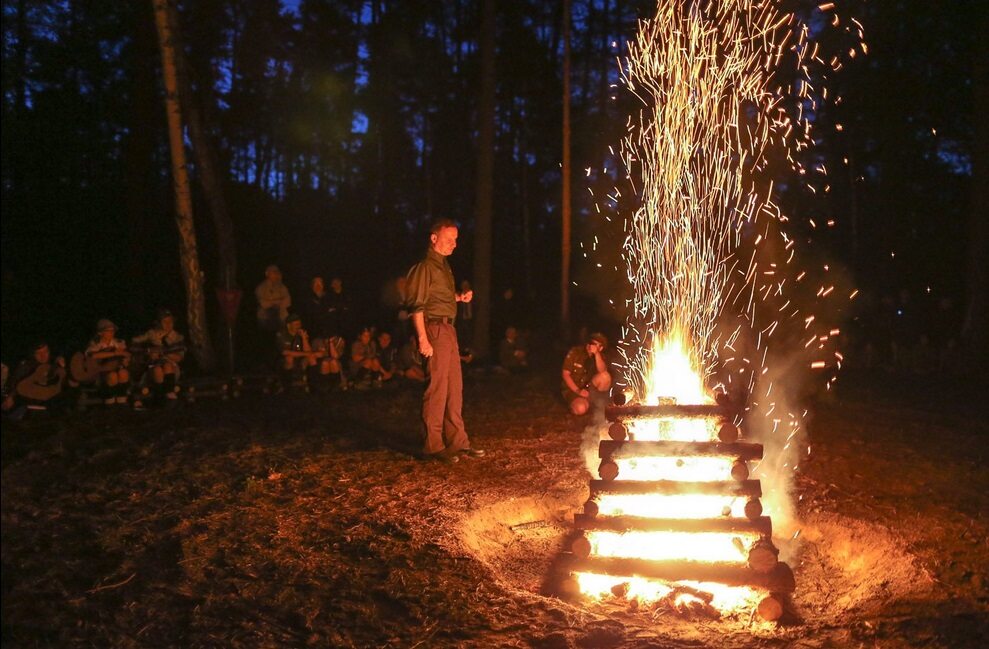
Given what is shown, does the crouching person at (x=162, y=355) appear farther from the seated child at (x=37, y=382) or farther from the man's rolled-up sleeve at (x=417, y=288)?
the man's rolled-up sleeve at (x=417, y=288)

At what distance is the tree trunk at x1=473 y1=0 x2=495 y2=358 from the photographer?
15.6 metres

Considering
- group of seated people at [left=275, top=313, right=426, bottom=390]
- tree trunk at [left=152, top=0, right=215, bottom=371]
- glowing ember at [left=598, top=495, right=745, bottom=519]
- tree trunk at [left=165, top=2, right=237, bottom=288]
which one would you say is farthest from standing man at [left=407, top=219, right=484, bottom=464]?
tree trunk at [left=165, top=2, right=237, bottom=288]

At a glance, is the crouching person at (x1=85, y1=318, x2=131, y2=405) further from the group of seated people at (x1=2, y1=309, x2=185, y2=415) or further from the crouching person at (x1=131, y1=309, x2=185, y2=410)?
the crouching person at (x1=131, y1=309, x2=185, y2=410)

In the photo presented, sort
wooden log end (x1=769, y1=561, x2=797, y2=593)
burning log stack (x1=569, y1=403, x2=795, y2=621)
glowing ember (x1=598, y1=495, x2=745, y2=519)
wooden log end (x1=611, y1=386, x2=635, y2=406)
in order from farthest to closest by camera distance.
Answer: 1. wooden log end (x1=611, y1=386, x2=635, y2=406)
2. glowing ember (x1=598, y1=495, x2=745, y2=519)
3. burning log stack (x1=569, y1=403, x2=795, y2=621)
4. wooden log end (x1=769, y1=561, x2=797, y2=593)

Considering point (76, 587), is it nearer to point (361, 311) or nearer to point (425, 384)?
point (425, 384)

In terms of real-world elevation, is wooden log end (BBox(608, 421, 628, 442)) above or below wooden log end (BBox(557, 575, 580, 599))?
above

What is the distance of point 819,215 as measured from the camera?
24922 mm

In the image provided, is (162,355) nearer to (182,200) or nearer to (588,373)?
(182,200)

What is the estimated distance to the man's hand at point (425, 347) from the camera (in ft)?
21.7

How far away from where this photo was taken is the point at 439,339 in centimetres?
680

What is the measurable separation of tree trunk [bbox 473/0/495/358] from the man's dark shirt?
354 inches

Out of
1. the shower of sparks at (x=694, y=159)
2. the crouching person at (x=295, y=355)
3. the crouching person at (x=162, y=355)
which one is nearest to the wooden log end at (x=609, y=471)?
the shower of sparks at (x=694, y=159)

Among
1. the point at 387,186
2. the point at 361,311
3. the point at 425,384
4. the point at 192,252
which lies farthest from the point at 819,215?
the point at 425,384

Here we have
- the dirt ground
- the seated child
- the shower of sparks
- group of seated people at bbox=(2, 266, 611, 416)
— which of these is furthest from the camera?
group of seated people at bbox=(2, 266, 611, 416)
